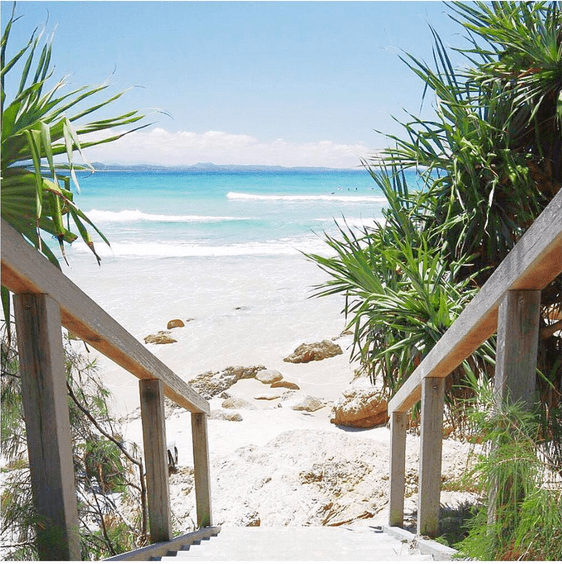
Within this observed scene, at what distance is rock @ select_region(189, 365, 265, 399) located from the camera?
9.73m

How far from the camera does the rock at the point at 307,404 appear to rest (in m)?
8.28

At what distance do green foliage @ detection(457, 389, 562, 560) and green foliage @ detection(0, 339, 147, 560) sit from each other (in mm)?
1186

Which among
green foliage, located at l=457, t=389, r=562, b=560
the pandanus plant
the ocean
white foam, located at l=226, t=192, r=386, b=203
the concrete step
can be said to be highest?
the pandanus plant

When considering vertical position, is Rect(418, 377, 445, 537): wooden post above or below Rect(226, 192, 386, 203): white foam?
above

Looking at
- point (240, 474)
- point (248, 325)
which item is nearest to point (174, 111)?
point (248, 325)

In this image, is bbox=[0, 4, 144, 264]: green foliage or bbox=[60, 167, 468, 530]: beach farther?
bbox=[60, 167, 468, 530]: beach

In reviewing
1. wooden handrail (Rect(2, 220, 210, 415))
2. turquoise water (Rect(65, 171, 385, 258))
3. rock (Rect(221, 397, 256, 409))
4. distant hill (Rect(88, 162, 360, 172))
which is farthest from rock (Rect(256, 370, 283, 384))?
distant hill (Rect(88, 162, 360, 172))

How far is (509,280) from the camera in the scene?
1.89m

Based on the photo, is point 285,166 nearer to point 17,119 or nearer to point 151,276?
point 151,276

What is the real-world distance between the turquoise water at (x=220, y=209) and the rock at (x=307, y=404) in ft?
35.4

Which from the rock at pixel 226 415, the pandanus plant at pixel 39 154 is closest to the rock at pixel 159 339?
the rock at pixel 226 415

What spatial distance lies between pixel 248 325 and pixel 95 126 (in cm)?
1242

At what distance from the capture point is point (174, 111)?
64000mm

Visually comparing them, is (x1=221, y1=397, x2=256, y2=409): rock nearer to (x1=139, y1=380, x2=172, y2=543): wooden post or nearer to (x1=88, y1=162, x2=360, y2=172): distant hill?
(x1=139, y1=380, x2=172, y2=543): wooden post
